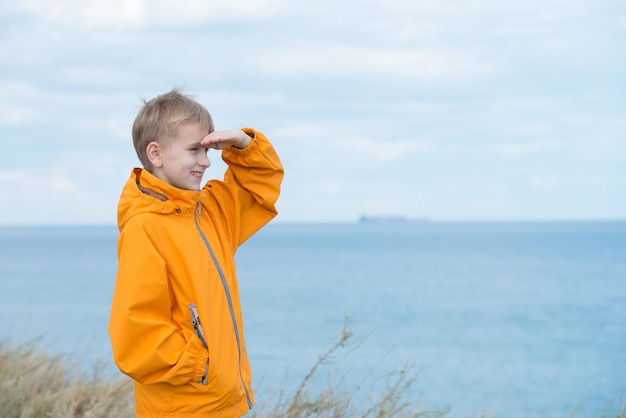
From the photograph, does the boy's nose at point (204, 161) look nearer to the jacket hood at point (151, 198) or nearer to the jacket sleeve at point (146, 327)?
the jacket hood at point (151, 198)

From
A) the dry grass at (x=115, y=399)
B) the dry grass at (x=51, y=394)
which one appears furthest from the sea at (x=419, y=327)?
the dry grass at (x=51, y=394)

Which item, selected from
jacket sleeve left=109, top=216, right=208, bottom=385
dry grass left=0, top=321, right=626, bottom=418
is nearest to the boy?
jacket sleeve left=109, top=216, right=208, bottom=385

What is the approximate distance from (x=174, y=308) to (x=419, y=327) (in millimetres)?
27864

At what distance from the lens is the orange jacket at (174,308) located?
2.58m

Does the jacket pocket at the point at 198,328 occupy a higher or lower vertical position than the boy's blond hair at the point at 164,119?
lower

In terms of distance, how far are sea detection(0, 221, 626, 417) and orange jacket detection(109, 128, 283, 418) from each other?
1754 millimetres

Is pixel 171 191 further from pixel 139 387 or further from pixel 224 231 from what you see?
pixel 139 387

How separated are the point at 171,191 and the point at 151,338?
516 millimetres

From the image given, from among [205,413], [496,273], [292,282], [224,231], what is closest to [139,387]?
[205,413]

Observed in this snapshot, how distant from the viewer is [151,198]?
8.92 feet

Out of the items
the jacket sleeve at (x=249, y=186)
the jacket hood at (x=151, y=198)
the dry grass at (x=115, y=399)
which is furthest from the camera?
the dry grass at (x=115, y=399)

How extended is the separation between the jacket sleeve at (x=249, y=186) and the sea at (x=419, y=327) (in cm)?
152

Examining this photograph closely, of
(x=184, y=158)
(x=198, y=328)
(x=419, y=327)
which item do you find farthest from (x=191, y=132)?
(x=419, y=327)

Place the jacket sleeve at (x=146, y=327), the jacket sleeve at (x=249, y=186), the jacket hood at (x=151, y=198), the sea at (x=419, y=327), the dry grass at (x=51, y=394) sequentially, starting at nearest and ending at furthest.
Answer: the jacket sleeve at (x=146, y=327) < the jacket hood at (x=151, y=198) < the jacket sleeve at (x=249, y=186) < the dry grass at (x=51, y=394) < the sea at (x=419, y=327)
